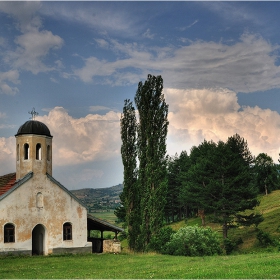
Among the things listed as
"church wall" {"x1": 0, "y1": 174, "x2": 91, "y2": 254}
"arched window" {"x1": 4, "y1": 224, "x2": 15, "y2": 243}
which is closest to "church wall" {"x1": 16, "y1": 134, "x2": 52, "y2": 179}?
"church wall" {"x1": 0, "y1": 174, "x2": 91, "y2": 254}

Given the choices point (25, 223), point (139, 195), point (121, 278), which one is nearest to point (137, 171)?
point (139, 195)

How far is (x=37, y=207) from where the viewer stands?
3141cm

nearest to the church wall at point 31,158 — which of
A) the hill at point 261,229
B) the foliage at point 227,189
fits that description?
the foliage at point 227,189

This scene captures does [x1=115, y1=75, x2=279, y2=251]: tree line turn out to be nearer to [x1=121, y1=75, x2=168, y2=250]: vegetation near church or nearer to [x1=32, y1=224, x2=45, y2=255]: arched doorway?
[x1=121, y1=75, x2=168, y2=250]: vegetation near church

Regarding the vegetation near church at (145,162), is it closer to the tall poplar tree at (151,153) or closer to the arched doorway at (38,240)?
the tall poplar tree at (151,153)

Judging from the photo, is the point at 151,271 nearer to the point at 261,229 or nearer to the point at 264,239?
the point at 264,239

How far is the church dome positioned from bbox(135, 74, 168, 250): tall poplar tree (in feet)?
30.6

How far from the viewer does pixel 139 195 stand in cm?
3656

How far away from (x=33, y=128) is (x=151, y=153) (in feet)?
35.7

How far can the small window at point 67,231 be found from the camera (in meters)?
32.7

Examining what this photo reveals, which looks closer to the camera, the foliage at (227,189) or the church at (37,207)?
the church at (37,207)

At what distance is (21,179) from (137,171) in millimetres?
11437

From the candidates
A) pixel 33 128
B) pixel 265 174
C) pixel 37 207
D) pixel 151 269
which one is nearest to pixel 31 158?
pixel 33 128

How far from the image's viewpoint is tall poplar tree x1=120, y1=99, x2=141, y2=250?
119ft
